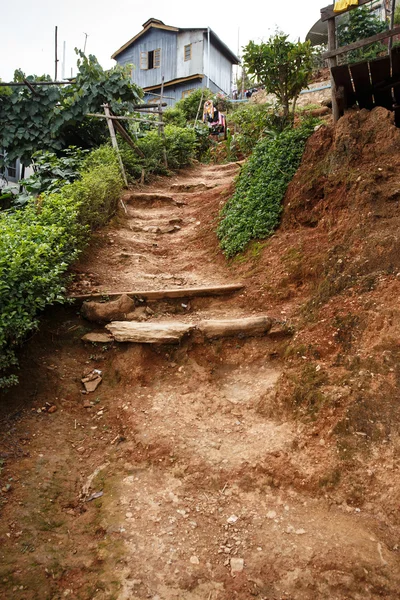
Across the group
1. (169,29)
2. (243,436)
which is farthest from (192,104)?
(243,436)

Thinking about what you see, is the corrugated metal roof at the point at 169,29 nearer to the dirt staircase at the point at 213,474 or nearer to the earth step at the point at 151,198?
the earth step at the point at 151,198

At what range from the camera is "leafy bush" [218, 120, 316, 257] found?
5476 millimetres

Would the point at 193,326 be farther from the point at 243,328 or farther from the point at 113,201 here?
the point at 113,201

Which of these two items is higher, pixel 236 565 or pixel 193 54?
pixel 193 54

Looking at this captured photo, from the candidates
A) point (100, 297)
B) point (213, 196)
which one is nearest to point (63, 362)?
point (100, 297)

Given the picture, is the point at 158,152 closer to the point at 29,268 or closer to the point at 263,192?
the point at 263,192

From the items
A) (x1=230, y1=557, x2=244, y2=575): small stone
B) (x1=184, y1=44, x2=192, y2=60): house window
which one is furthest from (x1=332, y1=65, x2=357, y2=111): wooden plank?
(x1=184, y1=44, x2=192, y2=60): house window

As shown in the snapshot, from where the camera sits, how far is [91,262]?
5.58 metres

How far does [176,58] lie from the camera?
23062mm

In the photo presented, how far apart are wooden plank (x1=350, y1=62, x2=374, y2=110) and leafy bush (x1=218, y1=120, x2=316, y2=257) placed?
709 mm

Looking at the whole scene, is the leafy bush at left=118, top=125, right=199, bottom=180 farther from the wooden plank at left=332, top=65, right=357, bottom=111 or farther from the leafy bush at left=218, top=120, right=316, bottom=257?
the wooden plank at left=332, top=65, right=357, bottom=111

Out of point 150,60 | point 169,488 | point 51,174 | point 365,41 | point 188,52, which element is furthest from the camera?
point 150,60

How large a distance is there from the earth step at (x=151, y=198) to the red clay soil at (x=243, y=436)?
3942 mm

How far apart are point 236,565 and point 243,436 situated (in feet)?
3.08
